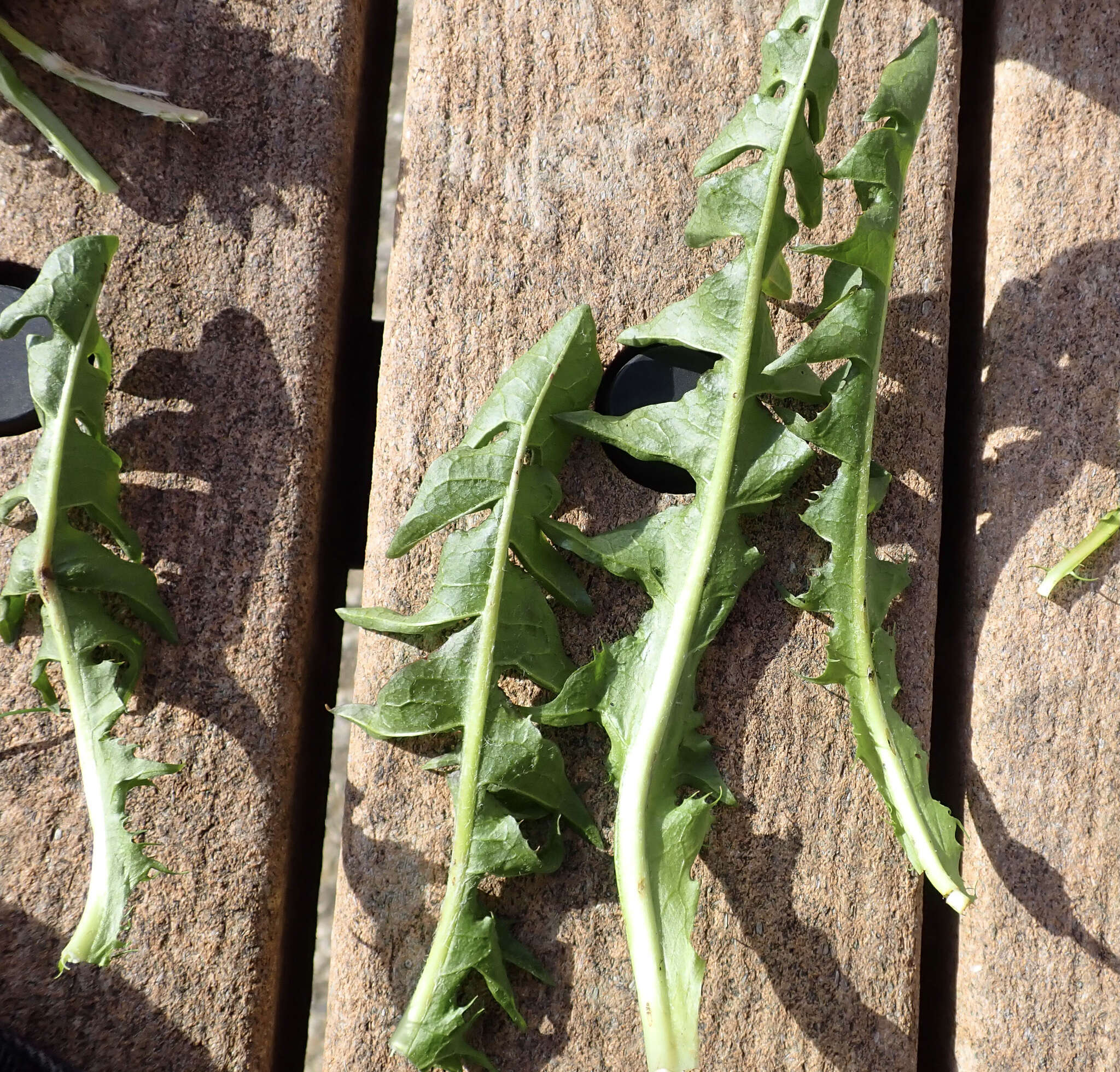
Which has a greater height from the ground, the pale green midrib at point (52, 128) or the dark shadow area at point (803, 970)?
the pale green midrib at point (52, 128)

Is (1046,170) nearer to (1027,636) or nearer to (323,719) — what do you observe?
(1027,636)

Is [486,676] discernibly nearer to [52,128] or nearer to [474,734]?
[474,734]

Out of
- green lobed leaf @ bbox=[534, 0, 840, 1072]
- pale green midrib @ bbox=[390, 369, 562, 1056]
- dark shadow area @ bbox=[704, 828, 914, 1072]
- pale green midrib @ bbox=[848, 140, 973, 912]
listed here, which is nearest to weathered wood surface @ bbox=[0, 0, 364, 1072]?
pale green midrib @ bbox=[390, 369, 562, 1056]

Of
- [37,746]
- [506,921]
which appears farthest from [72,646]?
[506,921]

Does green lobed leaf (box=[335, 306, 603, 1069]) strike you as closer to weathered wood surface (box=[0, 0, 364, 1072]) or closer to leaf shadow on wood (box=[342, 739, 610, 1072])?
leaf shadow on wood (box=[342, 739, 610, 1072])

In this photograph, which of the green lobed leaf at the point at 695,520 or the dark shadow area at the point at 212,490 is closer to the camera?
the green lobed leaf at the point at 695,520

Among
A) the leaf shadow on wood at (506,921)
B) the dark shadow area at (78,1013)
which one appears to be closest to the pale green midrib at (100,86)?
the leaf shadow on wood at (506,921)

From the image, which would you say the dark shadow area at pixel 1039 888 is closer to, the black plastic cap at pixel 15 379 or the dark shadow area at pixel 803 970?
the dark shadow area at pixel 803 970
